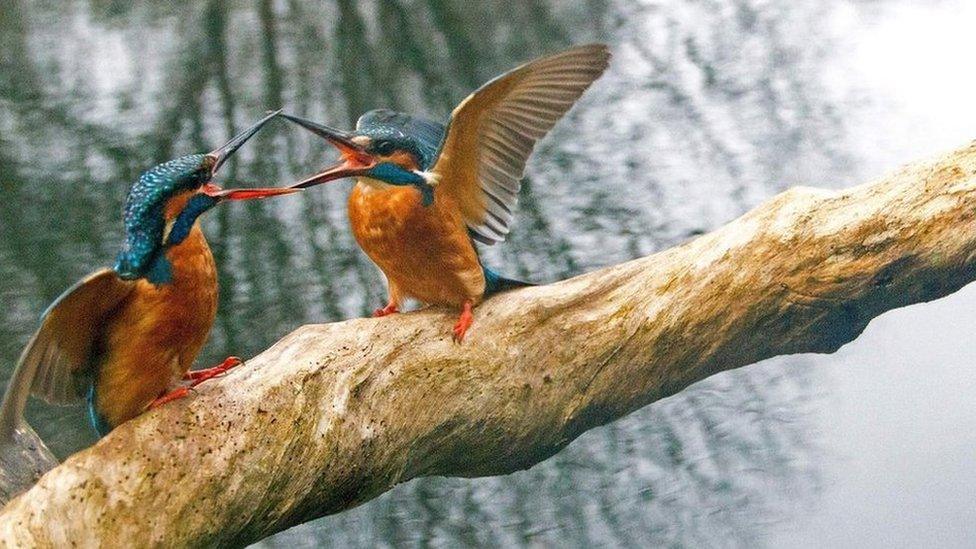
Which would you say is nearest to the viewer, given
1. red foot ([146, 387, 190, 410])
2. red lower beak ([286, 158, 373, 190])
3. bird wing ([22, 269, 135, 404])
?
bird wing ([22, 269, 135, 404])

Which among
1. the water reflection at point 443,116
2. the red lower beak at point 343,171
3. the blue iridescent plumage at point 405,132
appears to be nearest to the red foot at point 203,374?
the red lower beak at point 343,171

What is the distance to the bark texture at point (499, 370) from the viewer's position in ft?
4.18

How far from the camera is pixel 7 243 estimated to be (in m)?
2.54

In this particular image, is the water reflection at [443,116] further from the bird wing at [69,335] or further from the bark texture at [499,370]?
the bird wing at [69,335]

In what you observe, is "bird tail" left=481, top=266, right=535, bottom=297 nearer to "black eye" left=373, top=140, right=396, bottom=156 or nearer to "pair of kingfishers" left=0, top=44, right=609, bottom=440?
"pair of kingfishers" left=0, top=44, right=609, bottom=440

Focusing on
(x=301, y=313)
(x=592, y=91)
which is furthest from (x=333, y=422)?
(x=592, y=91)

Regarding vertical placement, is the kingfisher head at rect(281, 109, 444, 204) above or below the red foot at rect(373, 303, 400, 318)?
above

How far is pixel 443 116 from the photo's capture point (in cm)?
280

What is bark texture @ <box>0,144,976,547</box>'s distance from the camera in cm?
127

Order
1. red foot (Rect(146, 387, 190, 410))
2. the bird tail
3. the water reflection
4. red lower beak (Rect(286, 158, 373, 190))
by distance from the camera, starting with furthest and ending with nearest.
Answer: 1. the water reflection
2. the bird tail
3. red lower beak (Rect(286, 158, 373, 190))
4. red foot (Rect(146, 387, 190, 410))

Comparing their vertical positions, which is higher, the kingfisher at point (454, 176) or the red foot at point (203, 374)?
Result: the kingfisher at point (454, 176)

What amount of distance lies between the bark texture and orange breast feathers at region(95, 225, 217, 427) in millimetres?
33

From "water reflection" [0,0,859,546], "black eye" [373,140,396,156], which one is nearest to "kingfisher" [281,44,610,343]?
"black eye" [373,140,396,156]

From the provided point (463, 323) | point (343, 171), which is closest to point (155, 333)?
point (343, 171)
